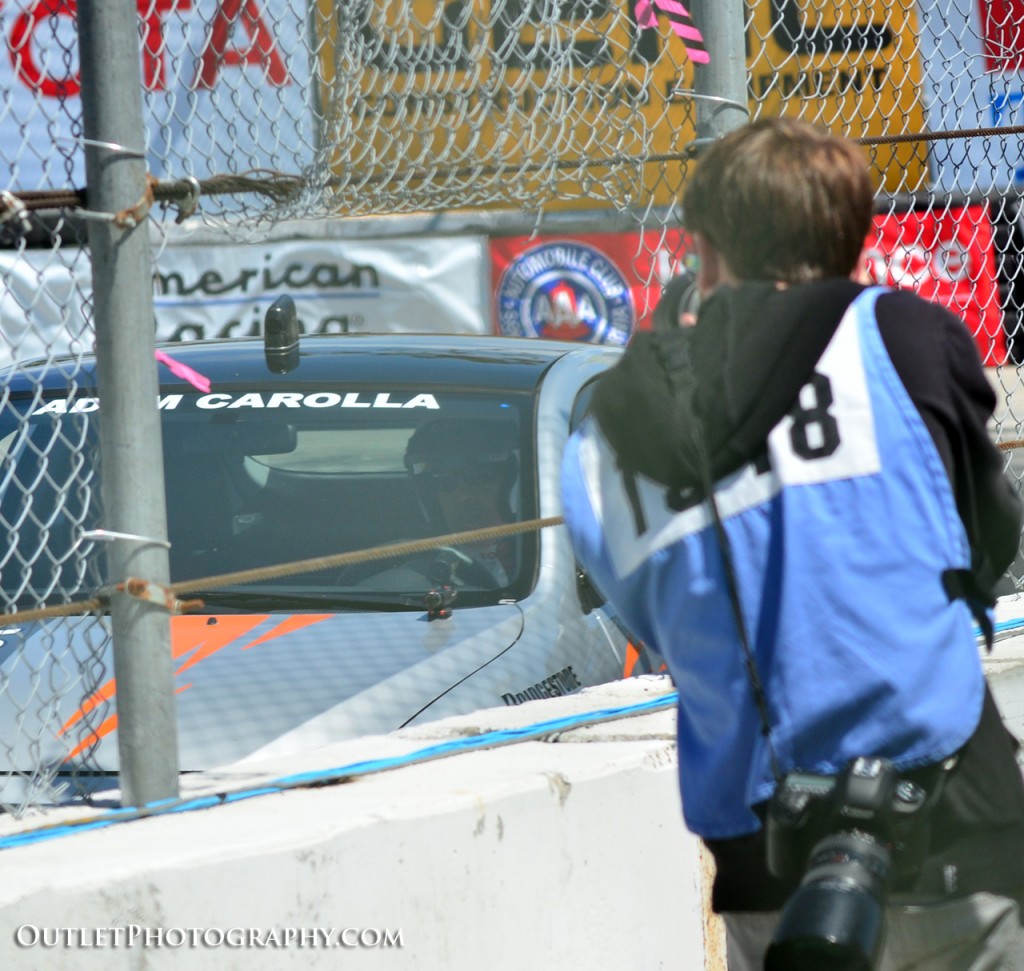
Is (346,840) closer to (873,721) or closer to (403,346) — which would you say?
(873,721)

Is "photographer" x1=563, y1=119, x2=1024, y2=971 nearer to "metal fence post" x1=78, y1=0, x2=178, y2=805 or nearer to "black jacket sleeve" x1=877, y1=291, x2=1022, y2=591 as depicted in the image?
"black jacket sleeve" x1=877, y1=291, x2=1022, y2=591

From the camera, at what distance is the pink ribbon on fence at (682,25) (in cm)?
319

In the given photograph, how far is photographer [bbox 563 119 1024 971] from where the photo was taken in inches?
67.7

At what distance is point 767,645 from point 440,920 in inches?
37.2

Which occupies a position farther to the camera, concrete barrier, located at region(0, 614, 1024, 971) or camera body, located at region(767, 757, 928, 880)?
concrete barrier, located at region(0, 614, 1024, 971)

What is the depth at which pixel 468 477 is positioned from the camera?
3926mm

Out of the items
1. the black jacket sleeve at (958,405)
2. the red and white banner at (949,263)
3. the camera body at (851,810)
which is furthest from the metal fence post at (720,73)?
the camera body at (851,810)

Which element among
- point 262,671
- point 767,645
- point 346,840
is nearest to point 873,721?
point 767,645

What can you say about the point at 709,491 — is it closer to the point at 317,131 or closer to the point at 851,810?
the point at 851,810

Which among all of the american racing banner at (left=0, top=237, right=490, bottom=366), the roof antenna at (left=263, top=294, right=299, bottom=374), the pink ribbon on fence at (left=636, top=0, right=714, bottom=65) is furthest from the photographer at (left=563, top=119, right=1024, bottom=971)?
the american racing banner at (left=0, top=237, right=490, bottom=366)

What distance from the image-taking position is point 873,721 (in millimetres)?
1739

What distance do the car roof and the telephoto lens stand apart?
8.15 feet

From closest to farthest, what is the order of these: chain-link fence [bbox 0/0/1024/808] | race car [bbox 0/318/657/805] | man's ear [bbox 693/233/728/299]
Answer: man's ear [bbox 693/233/728/299] < chain-link fence [bbox 0/0/1024/808] < race car [bbox 0/318/657/805]

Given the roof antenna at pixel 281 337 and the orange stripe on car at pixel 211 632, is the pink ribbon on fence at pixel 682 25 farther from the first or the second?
the orange stripe on car at pixel 211 632
